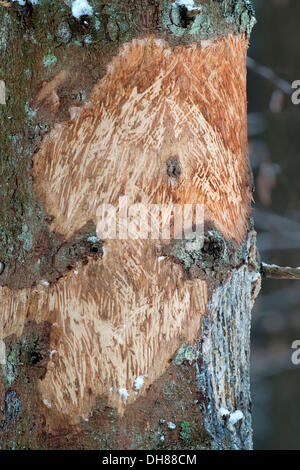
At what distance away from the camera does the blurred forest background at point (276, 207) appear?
9.99ft

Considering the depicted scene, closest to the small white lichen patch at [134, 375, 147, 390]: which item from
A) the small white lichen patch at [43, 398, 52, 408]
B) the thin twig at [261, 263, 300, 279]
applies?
the small white lichen patch at [43, 398, 52, 408]

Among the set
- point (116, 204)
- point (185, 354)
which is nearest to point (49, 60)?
point (116, 204)

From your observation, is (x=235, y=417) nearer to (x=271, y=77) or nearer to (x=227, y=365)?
(x=227, y=365)

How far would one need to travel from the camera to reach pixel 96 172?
79 centimetres

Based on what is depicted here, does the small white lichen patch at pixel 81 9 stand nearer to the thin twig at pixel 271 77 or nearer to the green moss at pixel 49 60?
the green moss at pixel 49 60

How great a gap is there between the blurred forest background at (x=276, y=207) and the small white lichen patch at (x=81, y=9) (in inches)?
88.5

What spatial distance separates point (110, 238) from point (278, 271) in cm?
40

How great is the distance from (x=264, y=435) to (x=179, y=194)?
2992 millimetres

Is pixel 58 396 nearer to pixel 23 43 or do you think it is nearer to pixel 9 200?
pixel 9 200

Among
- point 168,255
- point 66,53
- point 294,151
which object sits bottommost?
point 168,255

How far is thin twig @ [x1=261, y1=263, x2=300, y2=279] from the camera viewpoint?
101 cm

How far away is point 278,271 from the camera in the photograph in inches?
40.6

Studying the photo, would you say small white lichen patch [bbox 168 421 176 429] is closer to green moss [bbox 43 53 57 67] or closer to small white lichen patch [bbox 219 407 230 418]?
small white lichen patch [bbox 219 407 230 418]
